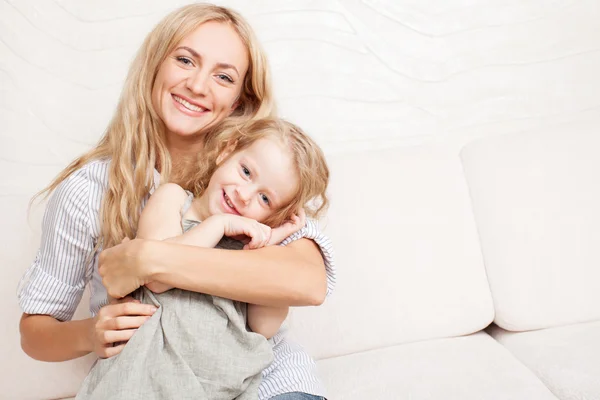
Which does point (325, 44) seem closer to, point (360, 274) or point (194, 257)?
point (360, 274)

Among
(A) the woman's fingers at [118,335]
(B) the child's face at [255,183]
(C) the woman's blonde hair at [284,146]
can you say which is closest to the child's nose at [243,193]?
(B) the child's face at [255,183]

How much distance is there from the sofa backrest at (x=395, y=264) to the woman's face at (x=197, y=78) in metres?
0.47

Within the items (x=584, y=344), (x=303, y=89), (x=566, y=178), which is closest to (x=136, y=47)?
(x=303, y=89)

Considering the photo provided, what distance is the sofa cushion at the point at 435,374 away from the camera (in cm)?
143

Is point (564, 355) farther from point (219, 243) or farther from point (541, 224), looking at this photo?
point (219, 243)

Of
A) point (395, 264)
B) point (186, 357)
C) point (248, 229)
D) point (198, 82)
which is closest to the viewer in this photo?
point (186, 357)

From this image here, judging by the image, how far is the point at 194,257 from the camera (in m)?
1.15

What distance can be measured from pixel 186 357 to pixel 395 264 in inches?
30.8

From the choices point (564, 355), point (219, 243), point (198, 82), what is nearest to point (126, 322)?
point (219, 243)

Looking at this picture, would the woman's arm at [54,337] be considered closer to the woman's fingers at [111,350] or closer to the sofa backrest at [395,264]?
the woman's fingers at [111,350]

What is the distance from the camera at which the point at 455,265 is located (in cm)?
177

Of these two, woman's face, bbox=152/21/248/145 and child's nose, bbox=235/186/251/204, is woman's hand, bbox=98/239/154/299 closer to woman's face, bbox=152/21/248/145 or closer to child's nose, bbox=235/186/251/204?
child's nose, bbox=235/186/251/204

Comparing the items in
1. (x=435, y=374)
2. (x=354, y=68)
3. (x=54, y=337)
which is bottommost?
(x=435, y=374)

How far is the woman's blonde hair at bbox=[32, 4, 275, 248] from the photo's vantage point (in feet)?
4.58
